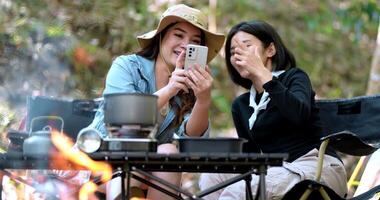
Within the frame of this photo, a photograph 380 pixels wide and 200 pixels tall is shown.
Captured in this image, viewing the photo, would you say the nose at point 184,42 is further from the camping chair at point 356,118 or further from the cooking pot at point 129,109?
the cooking pot at point 129,109

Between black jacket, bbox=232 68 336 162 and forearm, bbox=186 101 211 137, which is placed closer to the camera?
forearm, bbox=186 101 211 137

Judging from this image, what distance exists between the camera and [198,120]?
10.2 ft

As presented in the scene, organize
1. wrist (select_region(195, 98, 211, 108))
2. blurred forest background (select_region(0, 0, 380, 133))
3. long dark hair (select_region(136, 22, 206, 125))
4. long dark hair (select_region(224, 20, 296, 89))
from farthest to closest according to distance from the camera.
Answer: blurred forest background (select_region(0, 0, 380, 133)), long dark hair (select_region(224, 20, 296, 89)), long dark hair (select_region(136, 22, 206, 125)), wrist (select_region(195, 98, 211, 108))

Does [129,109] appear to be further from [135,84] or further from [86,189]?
[135,84]

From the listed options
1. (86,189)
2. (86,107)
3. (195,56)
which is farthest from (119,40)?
(86,189)

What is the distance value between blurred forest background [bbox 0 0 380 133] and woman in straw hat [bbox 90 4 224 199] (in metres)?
1.29

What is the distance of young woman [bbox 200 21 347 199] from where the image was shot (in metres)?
3.12

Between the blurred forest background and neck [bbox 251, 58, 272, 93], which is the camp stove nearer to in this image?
neck [bbox 251, 58, 272, 93]

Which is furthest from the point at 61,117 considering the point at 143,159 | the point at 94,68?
the point at 94,68

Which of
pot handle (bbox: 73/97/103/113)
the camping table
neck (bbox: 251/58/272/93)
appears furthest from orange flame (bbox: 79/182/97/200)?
pot handle (bbox: 73/97/103/113)

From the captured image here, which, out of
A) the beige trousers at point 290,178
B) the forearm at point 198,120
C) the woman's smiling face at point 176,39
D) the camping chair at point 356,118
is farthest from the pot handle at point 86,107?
the camping chair at point 356,118

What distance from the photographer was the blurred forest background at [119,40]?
5727 mm

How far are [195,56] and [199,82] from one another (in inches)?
4.2

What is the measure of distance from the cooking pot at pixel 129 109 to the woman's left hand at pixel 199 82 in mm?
615
